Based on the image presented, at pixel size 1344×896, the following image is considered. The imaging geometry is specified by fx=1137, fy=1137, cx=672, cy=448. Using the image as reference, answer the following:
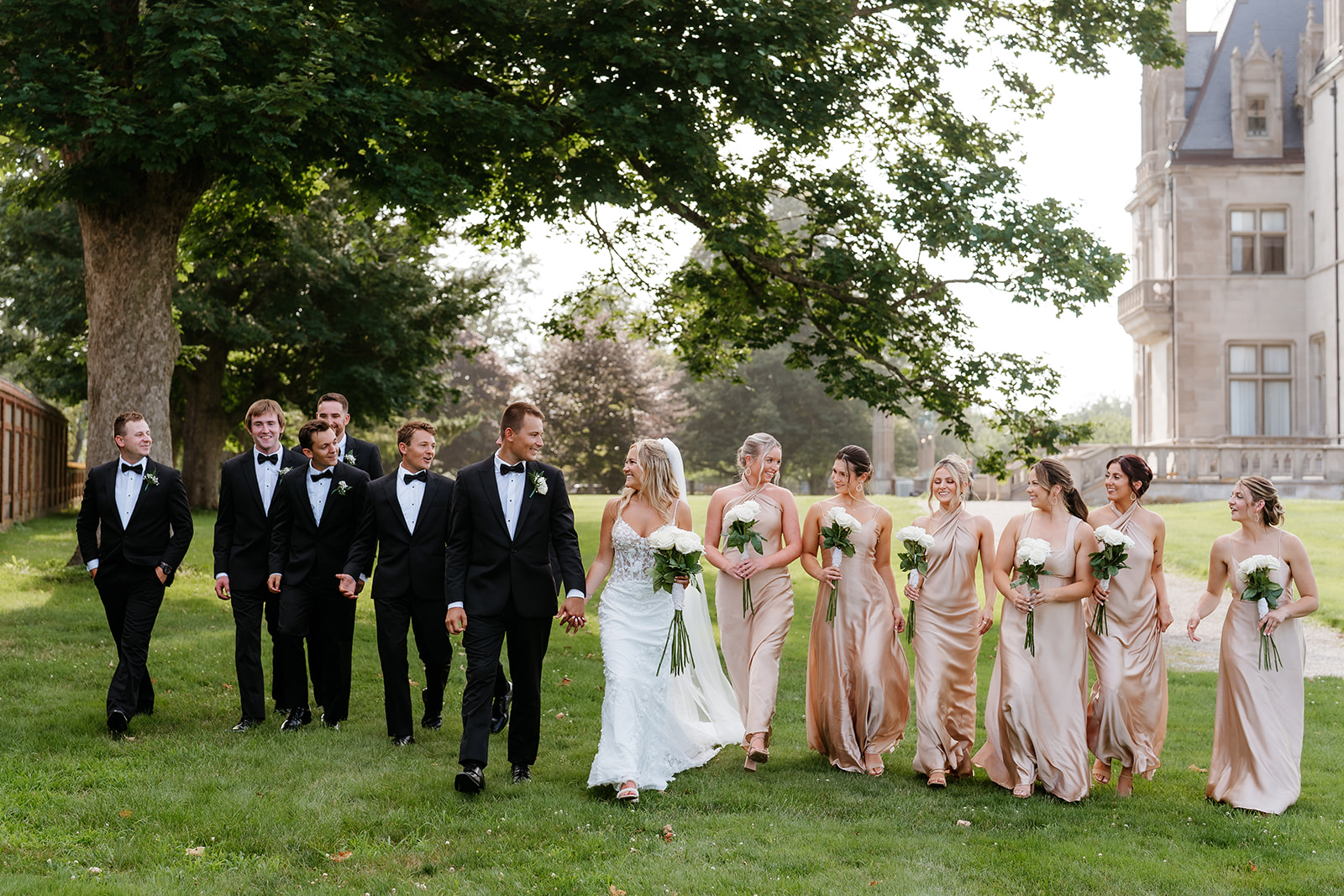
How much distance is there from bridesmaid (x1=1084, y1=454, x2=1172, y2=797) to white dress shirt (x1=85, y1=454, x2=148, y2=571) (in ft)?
23.1

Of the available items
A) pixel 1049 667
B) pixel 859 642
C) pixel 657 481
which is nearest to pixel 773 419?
pixel 859 642

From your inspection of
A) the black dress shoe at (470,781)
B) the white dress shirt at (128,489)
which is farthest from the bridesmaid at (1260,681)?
the white dress shirt at (128,489)

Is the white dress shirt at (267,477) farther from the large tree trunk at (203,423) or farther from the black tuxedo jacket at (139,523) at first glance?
the large tree trunk at (203,423)

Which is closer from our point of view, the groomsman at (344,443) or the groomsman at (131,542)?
the groomsman at (131,542)

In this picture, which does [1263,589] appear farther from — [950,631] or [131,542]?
[131,542]

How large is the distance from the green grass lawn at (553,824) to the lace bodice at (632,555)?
1.40 metres

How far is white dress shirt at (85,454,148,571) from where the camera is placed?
8.62 m

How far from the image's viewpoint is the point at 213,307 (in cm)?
2862

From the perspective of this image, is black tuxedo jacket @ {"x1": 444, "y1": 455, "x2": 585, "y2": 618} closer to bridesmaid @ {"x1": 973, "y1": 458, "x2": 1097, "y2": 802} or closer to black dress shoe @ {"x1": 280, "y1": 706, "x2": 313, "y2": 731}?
black dress shoe @ {"x1": 280, "y1": 706, "x2": 313, "y2": 731}

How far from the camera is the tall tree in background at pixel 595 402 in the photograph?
1972 inches

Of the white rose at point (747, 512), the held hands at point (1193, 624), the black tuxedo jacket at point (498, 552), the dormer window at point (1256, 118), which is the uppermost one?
the dormer window at point (1256, 118)

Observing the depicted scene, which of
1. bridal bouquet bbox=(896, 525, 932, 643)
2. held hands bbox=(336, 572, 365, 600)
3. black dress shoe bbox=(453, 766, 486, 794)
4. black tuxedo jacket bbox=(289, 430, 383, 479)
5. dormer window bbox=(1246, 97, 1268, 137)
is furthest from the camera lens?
dormer window bbox=(1246, 97, 1268, 137)

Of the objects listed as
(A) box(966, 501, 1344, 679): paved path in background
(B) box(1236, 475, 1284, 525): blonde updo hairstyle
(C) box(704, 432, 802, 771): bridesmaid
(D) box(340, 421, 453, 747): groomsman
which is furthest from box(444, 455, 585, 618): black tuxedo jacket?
(A) box(966, 501, 1344, 679): paved path in background

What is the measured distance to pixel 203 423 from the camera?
1246 inches
